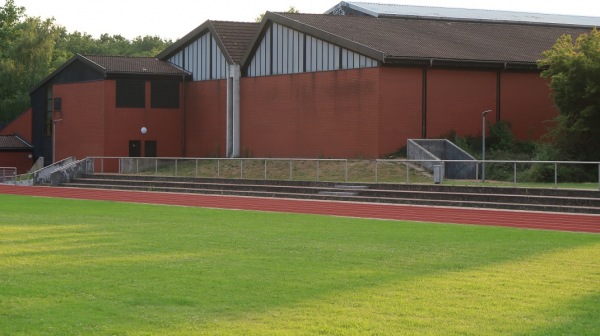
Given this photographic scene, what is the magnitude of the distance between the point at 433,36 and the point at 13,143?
1262 inches

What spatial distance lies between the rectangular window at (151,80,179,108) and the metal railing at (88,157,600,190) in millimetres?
5911

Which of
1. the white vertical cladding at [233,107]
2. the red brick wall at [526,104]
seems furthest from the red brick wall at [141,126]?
the red brick wall at [526,104]

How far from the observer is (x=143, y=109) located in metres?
60.7

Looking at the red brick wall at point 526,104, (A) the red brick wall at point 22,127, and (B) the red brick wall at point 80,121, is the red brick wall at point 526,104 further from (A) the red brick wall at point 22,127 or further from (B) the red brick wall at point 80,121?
(A) the red brick wall at point 22,127

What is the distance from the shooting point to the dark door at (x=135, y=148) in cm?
6044

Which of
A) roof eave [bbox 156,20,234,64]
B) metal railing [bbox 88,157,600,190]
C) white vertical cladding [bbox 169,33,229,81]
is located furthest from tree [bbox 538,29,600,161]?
white vertical cladding [bbox 169,33,229,81]

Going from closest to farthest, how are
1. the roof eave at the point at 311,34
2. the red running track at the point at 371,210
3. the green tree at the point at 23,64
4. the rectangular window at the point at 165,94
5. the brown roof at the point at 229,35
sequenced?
the red running track at the point at 371,210
the roof eave at the point at 311,34
the brown roof at the point at 229,35
the rectangular window at the point at 165,94
the green tree at the point at 23,64

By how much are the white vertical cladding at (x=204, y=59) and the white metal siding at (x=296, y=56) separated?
3148 millimetres

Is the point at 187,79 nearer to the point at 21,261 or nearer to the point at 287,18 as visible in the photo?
the point at 287,18

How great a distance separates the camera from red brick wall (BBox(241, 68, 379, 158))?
156 ft

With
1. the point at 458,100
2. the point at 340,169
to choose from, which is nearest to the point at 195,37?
the point at 458,100

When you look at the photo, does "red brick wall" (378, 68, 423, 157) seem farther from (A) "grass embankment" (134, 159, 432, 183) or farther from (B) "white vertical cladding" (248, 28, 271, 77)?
(B) "white vertical cladding" (248, 28, 271, 77)

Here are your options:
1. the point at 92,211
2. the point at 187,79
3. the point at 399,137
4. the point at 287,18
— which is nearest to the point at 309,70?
the point at 287,18

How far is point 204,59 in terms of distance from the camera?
60250 millimetres
